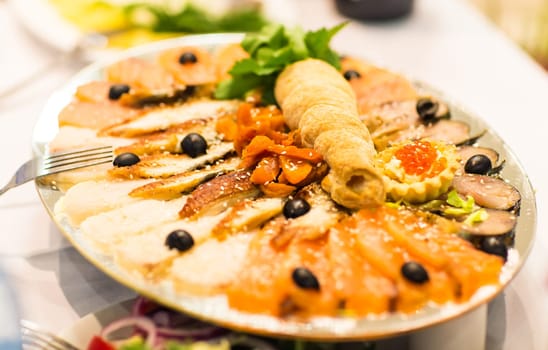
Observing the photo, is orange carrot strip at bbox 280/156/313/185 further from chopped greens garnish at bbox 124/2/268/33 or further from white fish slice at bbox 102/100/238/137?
chopped greens garnish at bbox 124/2/268/33

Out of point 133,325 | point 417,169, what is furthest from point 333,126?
point 133,325

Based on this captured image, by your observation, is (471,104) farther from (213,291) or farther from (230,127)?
(213,291)

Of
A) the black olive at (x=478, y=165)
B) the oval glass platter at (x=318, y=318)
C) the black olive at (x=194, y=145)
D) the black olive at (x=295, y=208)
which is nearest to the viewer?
the oval glass platter at (x=318, y=318)

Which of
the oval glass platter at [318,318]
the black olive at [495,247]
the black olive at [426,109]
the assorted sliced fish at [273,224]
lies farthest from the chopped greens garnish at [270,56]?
the black olive at [495,247]

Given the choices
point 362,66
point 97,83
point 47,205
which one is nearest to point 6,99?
point 97,83

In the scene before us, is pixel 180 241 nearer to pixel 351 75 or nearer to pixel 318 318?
pixel 318 318

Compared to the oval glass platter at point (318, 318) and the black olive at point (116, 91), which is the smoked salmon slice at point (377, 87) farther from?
the black olive at point (116, 91)
